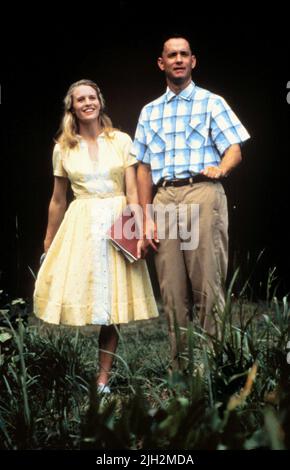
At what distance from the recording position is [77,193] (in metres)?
3.79

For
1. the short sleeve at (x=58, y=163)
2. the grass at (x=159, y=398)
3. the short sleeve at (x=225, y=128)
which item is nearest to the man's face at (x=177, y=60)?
the short sleeve at (x=225, y=128)

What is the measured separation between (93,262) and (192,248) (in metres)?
0.51

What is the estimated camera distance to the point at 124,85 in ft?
19.2

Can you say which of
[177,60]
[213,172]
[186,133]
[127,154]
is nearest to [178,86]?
[177,60]

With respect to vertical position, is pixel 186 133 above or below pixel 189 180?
above

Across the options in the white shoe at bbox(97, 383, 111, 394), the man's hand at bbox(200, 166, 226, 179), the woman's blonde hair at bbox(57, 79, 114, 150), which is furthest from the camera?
the woman's blonde hair at bbox(57, 79, 114, 150)

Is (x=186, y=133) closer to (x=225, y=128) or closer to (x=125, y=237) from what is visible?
(x=225, y=128)

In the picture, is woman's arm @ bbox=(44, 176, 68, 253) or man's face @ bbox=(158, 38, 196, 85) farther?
woman's arm @ bbox=(44, 176, 68, 253)

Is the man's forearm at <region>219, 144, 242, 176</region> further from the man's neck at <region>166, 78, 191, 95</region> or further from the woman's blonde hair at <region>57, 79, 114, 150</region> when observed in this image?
the woman's blonde hair at <region>57, 79, 114, 150</region>

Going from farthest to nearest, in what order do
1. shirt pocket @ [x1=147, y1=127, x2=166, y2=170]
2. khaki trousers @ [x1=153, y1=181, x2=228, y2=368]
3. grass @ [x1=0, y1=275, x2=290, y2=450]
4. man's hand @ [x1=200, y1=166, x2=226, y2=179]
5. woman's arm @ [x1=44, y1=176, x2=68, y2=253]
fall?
woman's arm @ [x1=44, y1=176, x2=68, y2=253]
shirt pocket @ [x1=147, y1=127, x2=166, y2=170]
khaki trousers @ [x1=153, y1=181, x2=228, y2=368]
man's hand @ [x1=200, y1=166, x2=226, y2=179]
grass @ [x1=0, y1=275, x2=290, y2=450]

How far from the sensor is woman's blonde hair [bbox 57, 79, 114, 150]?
3770 millimetres

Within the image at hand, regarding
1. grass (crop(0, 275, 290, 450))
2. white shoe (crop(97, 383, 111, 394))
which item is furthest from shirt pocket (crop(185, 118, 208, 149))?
white shoe (crop(97, 383, 111, 394))
